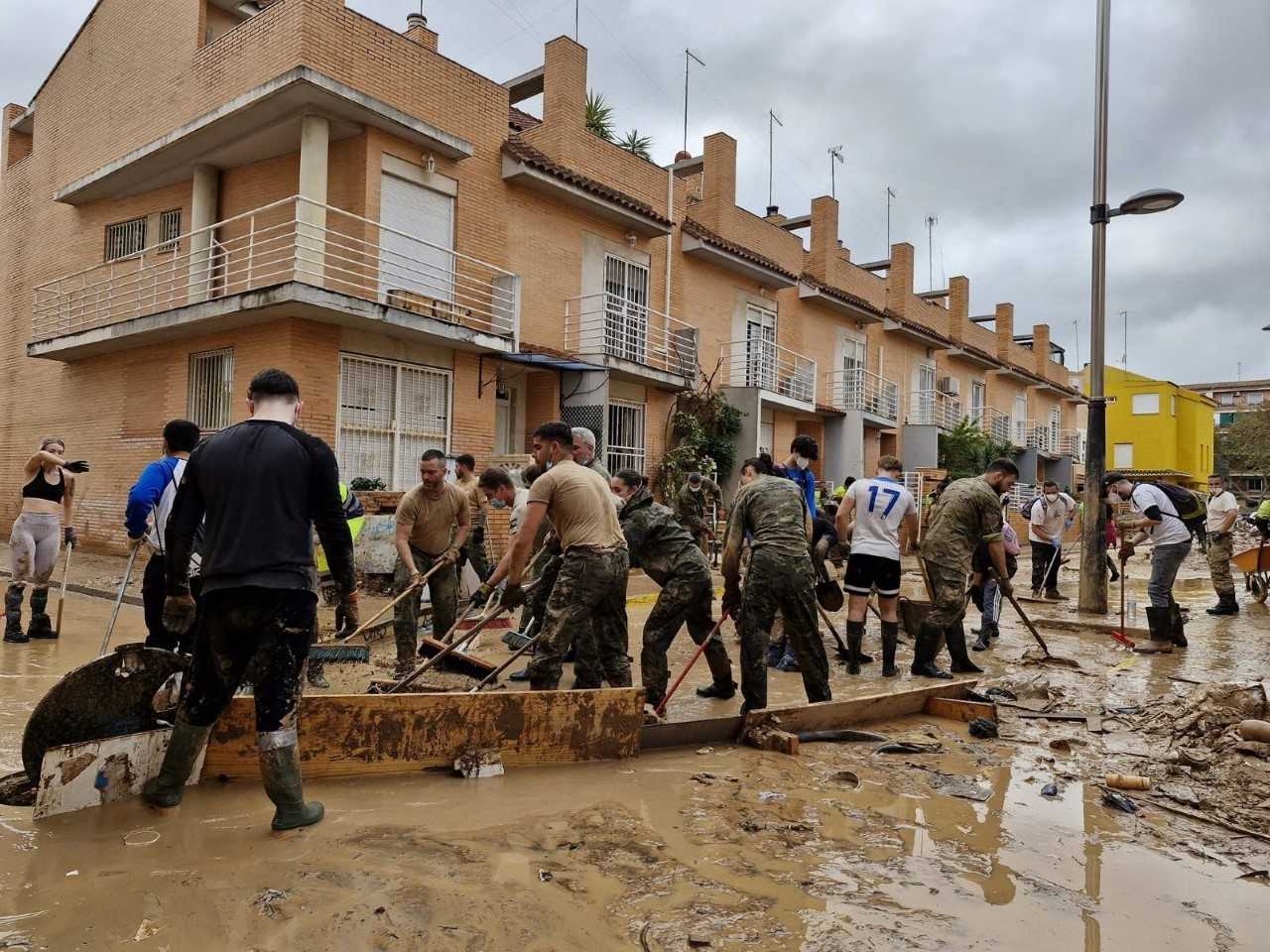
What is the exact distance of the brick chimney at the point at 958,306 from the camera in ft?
102

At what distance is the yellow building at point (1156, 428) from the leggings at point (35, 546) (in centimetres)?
4688

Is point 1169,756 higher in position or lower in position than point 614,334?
lower

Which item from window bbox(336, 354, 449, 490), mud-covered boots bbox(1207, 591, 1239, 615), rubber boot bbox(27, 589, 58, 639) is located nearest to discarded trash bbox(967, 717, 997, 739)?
rubber boot bbox(27, 589, 58, 639)

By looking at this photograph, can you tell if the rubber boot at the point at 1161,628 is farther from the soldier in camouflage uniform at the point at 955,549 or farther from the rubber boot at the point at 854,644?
the rubber boot at the point at 854,644

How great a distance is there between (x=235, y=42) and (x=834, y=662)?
41.1ft

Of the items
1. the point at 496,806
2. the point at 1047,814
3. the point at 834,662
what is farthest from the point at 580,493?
the point at 834,662

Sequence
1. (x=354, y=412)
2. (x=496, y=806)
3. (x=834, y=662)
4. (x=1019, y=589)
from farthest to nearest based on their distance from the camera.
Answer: (x=1019, y=589) < (x=354, y=412) < (x=834, y=662) < (x=496, y=806)

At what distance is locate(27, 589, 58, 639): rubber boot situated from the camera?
7.26m

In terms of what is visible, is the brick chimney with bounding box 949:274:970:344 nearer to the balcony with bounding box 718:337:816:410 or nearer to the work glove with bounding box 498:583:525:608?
the balcony with bounding box 718:337:816:410

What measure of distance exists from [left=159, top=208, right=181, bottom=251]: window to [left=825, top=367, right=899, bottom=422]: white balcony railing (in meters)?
16.1

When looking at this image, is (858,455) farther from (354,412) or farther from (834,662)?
(834,662)

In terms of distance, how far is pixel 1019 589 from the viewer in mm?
13664

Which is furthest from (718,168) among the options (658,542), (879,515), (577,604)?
(577,604)

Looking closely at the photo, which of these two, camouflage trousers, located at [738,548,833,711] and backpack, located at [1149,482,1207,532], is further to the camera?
backpack, located at [1149,482,1207,532]
